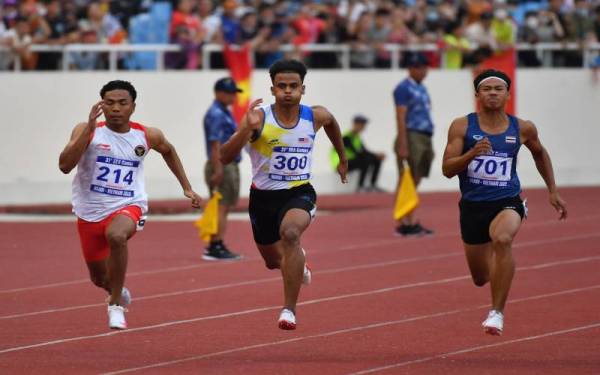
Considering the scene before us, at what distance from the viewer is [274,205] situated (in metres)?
10.9

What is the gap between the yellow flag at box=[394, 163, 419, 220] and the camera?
18.0 m

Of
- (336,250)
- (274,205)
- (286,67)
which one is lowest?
(336,250)

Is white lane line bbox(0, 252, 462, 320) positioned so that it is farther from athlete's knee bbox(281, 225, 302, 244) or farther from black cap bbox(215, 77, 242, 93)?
athlete's knee bbox(281, 225, 302, 244)

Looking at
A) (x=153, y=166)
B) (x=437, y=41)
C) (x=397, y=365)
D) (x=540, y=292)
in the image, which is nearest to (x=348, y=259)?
(x=540, y=292)

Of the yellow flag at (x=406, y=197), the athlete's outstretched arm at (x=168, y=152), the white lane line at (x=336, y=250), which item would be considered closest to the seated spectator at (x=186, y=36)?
the yellow flag at (x=406, y=197)

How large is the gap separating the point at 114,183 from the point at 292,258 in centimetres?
143

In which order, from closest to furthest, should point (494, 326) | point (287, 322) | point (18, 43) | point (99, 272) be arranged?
point (494, 326) < point (287, 322) < point (99, 272) < point (18, 43)

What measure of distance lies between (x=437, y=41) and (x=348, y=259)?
10.6 meters

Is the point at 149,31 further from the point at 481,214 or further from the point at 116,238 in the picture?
the point at 481,214

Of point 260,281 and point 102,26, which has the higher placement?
point 102,26

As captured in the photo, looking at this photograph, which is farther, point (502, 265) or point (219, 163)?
point (219, 163)

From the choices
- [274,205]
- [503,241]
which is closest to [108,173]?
[274,205]

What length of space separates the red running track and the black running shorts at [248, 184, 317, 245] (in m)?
0.75

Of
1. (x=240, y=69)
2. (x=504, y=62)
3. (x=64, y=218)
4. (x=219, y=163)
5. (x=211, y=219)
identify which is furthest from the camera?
(x=504, y=62)
